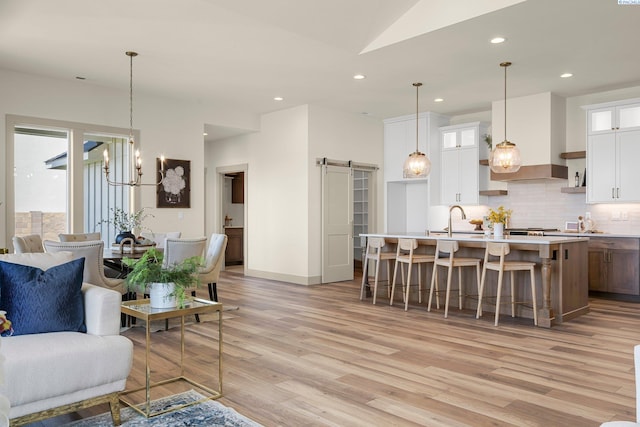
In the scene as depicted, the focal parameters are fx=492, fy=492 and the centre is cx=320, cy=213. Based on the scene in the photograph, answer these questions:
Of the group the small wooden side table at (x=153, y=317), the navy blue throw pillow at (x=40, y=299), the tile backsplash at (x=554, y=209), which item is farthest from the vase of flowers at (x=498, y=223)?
the navy blue throw pillow at (x=40, y=299)

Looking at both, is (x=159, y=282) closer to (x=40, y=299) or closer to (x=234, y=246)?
(x=40, y=299)

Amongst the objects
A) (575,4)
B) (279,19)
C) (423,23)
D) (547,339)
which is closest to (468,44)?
(423,23)

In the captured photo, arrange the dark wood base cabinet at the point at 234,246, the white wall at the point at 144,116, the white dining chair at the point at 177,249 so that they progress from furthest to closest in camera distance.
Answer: the dark wood base cabinet at the point at 234,246 < the white wall at the point at 144,116 < the white dining chair at the point at 177,249

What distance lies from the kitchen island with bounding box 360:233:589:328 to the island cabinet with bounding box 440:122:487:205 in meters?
2.59

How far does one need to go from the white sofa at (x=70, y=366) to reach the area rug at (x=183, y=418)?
122 millimetres

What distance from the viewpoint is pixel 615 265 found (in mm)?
6574

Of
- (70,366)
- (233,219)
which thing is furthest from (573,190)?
(70,366)

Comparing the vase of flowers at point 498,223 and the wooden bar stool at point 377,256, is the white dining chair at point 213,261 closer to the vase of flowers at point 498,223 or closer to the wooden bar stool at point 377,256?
the wooden bar stool at point 377,256

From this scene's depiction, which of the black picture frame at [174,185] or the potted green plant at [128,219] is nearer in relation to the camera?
the potted green plant at [128,219]

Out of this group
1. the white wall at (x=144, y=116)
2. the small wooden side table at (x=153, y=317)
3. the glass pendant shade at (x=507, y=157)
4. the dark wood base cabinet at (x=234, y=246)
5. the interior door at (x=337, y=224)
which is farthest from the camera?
the dark wood base cabinet at (x=234, y=246)

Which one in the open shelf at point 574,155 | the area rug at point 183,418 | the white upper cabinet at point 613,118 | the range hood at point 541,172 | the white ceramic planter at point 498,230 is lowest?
the area rug at point 183,418

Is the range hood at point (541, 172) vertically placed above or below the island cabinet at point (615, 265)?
above

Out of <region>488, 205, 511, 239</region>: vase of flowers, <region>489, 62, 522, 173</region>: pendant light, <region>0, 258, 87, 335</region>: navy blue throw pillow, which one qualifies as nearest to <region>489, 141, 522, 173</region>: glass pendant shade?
<region>489, 62, 522, 173</region>: pendant light

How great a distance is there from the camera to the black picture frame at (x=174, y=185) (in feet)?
24.4
